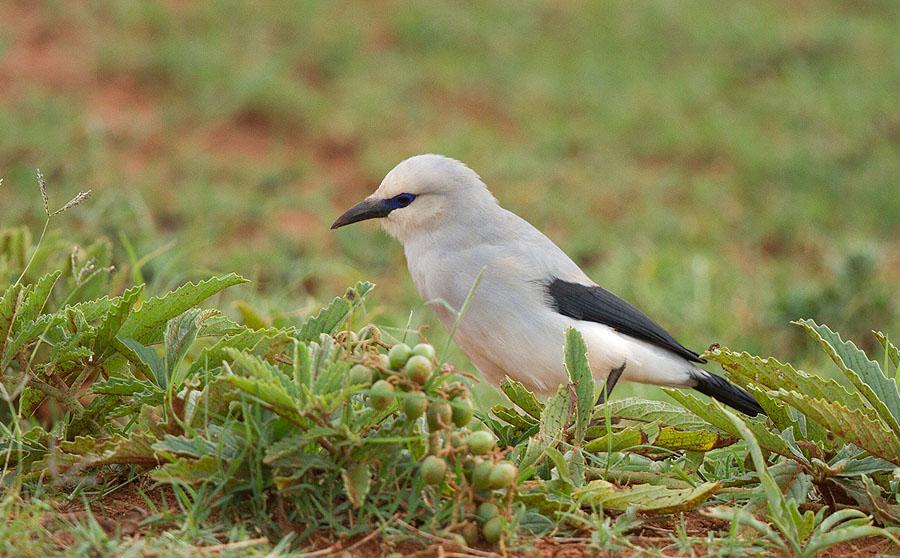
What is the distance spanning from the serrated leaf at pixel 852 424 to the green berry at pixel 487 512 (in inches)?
29.9

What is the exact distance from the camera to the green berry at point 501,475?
8.29ft

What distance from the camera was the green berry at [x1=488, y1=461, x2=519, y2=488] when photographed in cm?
253

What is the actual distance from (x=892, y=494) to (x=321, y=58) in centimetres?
702

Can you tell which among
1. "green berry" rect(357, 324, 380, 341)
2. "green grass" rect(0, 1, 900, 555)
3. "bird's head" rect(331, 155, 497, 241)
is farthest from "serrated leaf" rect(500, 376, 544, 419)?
"green grass" rect(0, 1, 900, 555)

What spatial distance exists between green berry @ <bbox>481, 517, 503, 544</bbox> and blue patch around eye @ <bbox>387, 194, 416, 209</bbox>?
1.85m

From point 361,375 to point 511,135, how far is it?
21.5 ft

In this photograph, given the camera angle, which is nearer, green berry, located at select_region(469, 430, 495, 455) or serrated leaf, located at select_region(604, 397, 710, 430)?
green berry, located at select_region(469, 430, 495, 455)

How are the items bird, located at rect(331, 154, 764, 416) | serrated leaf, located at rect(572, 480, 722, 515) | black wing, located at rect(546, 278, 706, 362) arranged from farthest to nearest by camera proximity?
1. black wing, located at rect(546, 278, 706, 362)
2. bird, located at rect(331, 154, 764, 416)
3. serrated leaf, located at rect(572, 480, 722, 515)

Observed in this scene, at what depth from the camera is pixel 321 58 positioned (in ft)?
30.5

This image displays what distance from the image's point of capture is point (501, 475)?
2.52 metres

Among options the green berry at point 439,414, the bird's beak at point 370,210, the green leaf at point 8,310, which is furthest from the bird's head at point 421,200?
the green berry at point 439,414

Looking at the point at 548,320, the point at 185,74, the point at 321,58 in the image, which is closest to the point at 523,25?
the point at 321,58

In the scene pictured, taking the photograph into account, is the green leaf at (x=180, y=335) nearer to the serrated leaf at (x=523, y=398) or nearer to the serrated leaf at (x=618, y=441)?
the serrated leaf at (x=523, y=398)

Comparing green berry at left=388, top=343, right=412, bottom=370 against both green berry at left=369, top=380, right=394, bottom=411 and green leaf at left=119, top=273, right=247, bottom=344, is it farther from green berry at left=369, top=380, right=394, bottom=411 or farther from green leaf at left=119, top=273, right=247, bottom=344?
green leaf at left=119, top=273, right=247, bottom=344
